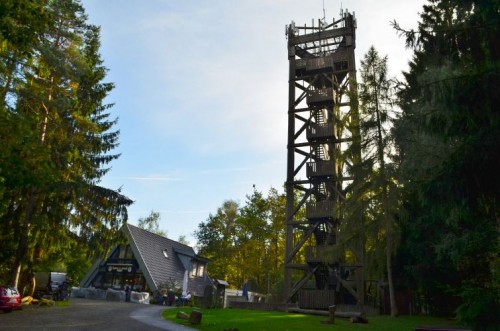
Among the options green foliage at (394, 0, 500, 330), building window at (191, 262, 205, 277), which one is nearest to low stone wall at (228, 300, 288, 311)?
green foliage at (394, 0, 500, 330)

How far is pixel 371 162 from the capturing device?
2556 cm

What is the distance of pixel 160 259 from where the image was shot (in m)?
44.0

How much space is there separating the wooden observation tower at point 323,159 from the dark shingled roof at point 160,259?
1460 centimetres

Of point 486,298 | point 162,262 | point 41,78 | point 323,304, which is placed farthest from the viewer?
point 162,262

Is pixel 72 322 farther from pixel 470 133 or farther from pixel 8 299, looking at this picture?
pixel 470 133

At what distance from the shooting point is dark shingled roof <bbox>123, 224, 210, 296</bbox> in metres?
40.3

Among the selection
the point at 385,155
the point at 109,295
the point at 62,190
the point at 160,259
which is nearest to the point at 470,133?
the point at 385,155

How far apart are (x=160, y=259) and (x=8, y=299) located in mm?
23993

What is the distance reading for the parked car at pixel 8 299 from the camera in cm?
2008

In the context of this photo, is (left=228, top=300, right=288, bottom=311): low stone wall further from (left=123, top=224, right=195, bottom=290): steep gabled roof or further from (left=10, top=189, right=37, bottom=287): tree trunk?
(left=10, top=189, right=37, bottom=287): tree trunk

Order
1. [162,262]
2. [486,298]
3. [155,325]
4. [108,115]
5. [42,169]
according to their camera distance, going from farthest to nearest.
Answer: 1. [162,262]
2. [108,115]
3. [155,325]
4. [42,169]
5. [486,298]

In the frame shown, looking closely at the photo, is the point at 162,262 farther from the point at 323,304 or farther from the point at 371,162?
the point at 371,162

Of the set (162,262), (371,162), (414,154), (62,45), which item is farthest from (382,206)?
(162,262)

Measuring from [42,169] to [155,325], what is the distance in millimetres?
8156
